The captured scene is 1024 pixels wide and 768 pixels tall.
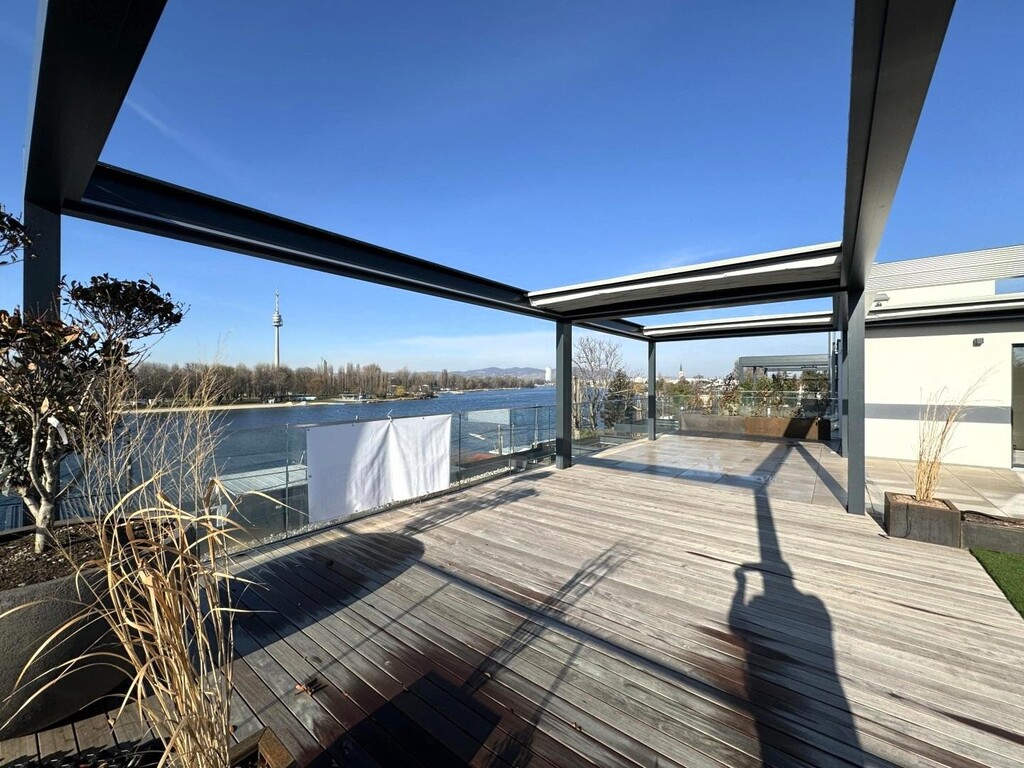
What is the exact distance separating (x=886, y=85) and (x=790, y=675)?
253 cm

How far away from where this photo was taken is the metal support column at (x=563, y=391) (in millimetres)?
6906

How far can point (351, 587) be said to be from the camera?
2975mm

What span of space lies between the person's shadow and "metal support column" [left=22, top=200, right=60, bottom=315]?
13.3 feet

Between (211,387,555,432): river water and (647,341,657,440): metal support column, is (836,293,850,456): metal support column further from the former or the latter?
(211,387,555,432): river water

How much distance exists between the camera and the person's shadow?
1705 mm

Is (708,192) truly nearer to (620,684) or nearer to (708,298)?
(708,298)

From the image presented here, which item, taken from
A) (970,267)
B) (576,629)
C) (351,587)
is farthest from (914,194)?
(970,267)

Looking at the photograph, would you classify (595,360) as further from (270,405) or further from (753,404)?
(270,405)

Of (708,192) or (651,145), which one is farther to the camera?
(708,192)

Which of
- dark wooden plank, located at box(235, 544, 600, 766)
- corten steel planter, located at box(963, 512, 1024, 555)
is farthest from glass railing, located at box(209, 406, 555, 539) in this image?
corten steel planter, located at box(963, 512, 1024, 555)

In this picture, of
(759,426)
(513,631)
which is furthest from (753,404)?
(513,631)

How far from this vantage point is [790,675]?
2.11 m

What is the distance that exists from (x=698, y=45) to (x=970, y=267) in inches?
322

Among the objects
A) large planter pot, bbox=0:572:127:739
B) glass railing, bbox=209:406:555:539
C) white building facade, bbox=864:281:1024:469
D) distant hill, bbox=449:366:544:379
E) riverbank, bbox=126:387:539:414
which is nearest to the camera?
large planter pot, bbox=0:572:127:739
